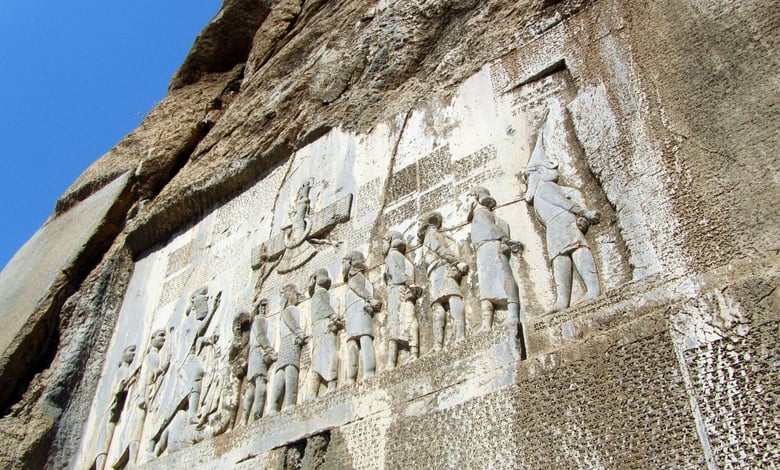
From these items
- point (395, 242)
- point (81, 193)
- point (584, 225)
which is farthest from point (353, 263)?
point (81, 193)

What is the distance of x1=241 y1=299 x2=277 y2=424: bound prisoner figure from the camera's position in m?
5.12

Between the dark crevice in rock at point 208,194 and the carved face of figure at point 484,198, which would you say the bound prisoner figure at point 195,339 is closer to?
the dark crevice in rock at point 208,194

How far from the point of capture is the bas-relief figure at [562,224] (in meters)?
3.84

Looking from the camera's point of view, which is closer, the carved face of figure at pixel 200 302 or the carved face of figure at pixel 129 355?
the carved face of figure at pixel 200 302

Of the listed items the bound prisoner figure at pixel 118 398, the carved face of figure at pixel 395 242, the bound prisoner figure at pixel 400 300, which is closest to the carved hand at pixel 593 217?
the bound prisoner figure at pixel 400 300

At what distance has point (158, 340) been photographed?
6.70 meters

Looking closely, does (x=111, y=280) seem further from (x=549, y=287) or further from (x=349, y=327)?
(x=549, y=287)

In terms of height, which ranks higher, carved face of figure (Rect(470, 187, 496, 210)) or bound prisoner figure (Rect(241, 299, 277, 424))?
carved face of figure (Rect(470, 187, 496, 210))

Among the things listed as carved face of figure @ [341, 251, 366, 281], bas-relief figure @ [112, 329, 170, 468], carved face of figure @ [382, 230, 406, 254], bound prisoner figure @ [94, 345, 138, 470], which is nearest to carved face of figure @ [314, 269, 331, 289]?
carved face of figure @ [341, 251, 366, 281]

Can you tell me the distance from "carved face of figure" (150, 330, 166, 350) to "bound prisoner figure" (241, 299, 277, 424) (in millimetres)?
1522

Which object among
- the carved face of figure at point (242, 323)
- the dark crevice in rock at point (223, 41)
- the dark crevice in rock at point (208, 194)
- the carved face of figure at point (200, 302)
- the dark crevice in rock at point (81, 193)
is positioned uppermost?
the dark crevice in rock at point (223, 41)

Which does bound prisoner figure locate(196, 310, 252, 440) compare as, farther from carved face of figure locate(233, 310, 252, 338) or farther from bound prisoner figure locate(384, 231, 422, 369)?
bound prisoner figure locate(384, 231, 422, 369)

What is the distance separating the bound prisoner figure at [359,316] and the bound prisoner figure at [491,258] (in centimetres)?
87

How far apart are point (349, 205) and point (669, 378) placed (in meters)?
3.17
